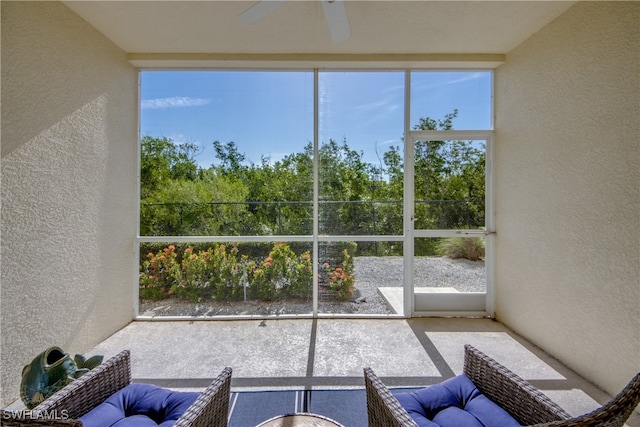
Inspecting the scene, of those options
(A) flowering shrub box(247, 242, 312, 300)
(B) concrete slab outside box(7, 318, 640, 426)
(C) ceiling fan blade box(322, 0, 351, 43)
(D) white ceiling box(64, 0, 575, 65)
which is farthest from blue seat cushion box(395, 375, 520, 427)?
(D) white ceiling box(64, 0, 575, 65)

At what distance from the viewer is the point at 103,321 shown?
2.86 meters

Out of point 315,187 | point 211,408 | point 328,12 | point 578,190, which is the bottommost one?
point 211,408

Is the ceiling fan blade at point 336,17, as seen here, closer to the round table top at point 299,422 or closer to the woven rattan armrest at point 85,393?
the round table top at point 299,422

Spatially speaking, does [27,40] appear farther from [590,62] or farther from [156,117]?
[590,62]

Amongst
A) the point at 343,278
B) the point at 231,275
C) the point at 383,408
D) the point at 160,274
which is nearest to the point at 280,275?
the point at 231,275

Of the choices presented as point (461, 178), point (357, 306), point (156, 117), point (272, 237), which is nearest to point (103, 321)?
point (272, 237)

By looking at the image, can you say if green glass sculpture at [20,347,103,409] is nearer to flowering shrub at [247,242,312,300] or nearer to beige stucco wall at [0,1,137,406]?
beige stucco wall at [0,1,137,406]

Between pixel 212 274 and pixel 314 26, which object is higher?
pixel 314 26

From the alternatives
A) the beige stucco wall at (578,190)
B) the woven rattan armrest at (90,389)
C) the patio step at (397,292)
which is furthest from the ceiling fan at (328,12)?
the patio step at (397,292)

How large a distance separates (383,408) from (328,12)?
225cm

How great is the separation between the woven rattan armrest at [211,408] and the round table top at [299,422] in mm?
235

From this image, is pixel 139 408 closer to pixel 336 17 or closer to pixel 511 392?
pixel 511 392

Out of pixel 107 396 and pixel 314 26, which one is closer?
pixel 107 396

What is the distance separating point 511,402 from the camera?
4.54ft
